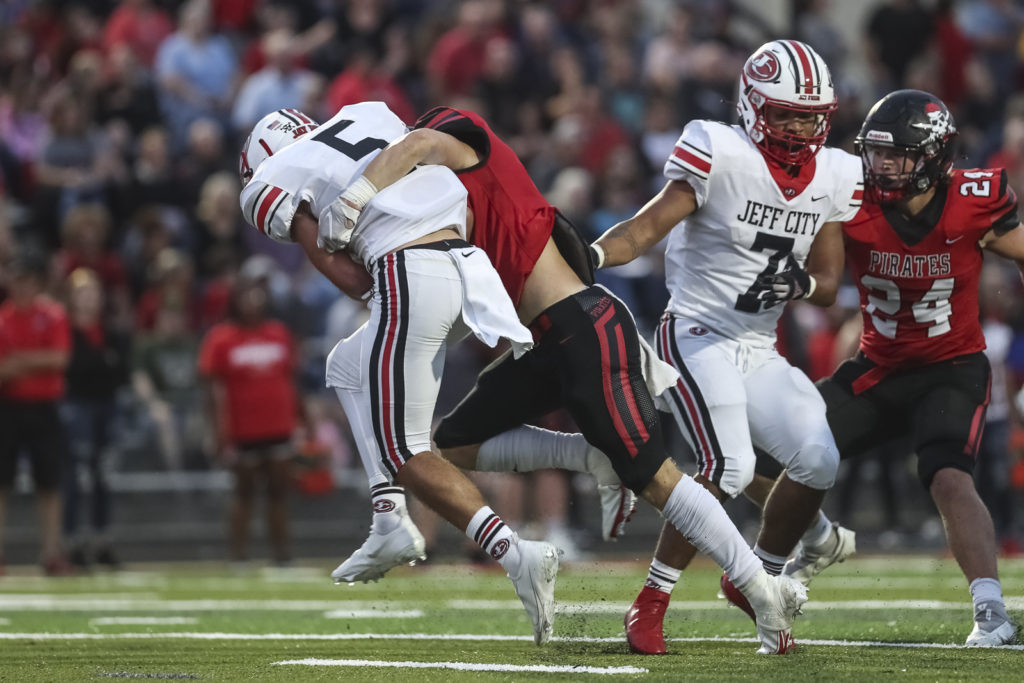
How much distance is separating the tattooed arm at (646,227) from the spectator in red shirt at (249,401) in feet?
18.2

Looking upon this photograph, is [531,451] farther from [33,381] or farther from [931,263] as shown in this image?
[33,381]

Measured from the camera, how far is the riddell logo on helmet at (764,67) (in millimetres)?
5449

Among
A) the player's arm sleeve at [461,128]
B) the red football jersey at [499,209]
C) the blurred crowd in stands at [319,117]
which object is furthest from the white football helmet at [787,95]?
the blurred crowd in stands at [319,117]

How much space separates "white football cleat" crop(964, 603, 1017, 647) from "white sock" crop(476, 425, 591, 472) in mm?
1336

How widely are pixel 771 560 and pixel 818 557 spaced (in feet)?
0.98

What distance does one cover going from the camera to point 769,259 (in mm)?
5562

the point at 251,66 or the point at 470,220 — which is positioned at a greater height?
the point at 251,66

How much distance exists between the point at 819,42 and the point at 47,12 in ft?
21.5

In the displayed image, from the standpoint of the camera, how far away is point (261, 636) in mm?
6012

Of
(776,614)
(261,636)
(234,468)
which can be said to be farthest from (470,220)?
(234,468)

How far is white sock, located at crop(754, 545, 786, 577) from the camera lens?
5738mm

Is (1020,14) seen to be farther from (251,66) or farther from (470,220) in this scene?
(470,220)

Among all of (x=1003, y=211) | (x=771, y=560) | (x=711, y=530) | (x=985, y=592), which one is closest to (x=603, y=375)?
(x=711, y=530)

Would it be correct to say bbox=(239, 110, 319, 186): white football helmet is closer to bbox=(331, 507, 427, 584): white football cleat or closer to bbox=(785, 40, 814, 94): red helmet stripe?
bbox=(331, 507, 427, 584): white football cleat
